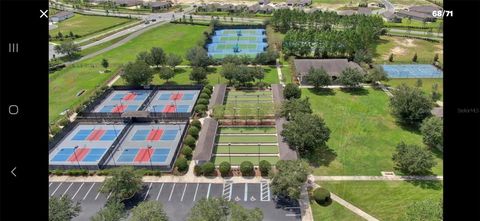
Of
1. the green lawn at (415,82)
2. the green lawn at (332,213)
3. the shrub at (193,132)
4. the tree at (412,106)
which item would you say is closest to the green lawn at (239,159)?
the shrub at (193,132)

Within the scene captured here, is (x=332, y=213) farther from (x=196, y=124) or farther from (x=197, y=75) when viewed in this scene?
(x=197, y=75)

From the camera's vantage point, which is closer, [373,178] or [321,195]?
[321,195]

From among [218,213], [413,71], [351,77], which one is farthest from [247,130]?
[413,71]

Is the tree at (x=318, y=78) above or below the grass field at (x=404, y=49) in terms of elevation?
below

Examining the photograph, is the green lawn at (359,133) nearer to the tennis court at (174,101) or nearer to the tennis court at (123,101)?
the tennis court at (174,101)

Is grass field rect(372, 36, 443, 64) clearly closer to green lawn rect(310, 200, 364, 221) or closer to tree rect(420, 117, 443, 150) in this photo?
tree rect(420, 117, 443, 150)

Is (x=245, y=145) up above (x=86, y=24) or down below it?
below

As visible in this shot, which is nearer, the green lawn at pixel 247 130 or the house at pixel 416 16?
the green lawn at pixel 247 130
